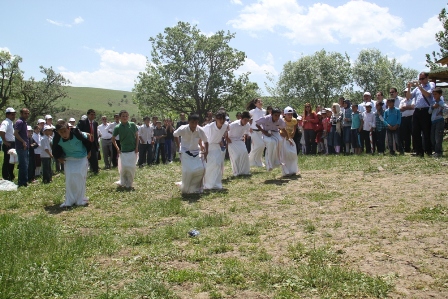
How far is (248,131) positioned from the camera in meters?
13.3

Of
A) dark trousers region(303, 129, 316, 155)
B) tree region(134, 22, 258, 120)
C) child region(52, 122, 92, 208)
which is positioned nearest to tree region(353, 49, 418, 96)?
tree region(134, 22, 258, 120)

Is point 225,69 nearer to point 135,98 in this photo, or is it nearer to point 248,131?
point 135,98

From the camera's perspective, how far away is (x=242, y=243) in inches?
231

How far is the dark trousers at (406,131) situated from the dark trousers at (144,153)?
1004cm

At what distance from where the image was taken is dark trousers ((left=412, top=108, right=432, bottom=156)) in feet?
42.7

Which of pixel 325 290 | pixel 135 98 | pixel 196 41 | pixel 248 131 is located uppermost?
pixel 196 41

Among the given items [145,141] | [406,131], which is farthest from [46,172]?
[406,131]

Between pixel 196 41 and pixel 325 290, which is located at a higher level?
pixel 196 41

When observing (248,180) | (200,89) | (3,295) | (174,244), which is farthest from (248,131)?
(200,89)

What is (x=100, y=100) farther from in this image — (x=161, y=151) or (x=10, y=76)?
(x=161, y=151)

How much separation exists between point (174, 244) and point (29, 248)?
198cm

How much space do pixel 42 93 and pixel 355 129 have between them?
4439cm

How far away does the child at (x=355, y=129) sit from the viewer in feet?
53.5

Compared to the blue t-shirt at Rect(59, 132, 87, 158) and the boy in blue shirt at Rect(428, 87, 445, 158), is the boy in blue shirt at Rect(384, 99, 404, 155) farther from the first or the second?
the blue t-shirt at Rect(59, 132, 87, 158)
